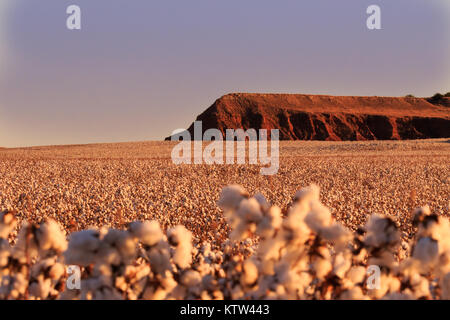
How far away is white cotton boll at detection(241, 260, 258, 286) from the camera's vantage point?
1.96m

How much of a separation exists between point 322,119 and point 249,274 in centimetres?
10140

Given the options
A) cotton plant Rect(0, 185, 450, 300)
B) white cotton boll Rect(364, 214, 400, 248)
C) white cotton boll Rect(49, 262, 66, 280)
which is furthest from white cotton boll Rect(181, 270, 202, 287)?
white cotton boll Rect(364, 214, 400, 248)

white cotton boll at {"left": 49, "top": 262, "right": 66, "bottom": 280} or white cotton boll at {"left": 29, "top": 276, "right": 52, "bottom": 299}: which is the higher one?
white cotton boll at {"left": 49, "top": 262, "right": 66, "bottom": 280}

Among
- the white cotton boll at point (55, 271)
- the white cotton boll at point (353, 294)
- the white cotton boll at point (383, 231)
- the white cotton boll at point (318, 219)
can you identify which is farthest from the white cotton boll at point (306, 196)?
the white cotton boll at point (55, 271)

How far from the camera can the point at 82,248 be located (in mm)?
1856

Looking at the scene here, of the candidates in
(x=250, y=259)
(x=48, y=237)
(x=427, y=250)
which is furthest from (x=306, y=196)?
(x=48, y=237)

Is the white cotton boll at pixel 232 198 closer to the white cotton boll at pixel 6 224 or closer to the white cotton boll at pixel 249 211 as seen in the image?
the white cotton boll at pixel 249 211

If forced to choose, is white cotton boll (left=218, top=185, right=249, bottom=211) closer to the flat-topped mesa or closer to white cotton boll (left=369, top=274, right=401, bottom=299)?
white cotton boll (left=369, top=274, right=401, bottom=299)

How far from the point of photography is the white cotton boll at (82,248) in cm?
185

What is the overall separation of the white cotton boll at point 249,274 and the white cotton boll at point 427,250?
2.53ft

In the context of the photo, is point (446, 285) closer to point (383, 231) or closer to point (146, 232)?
point (383, 231)

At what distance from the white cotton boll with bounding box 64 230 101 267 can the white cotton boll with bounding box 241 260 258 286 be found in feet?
2.27

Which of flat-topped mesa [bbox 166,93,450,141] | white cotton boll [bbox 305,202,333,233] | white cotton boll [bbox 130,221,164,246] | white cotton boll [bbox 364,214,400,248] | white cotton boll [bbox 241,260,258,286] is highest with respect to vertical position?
flat-topped mesa [bbox 166,93,450,141]
